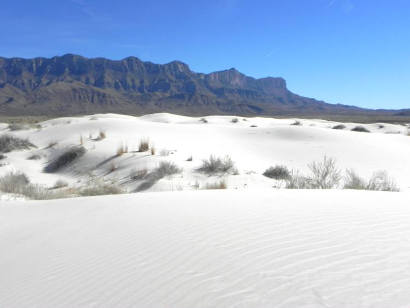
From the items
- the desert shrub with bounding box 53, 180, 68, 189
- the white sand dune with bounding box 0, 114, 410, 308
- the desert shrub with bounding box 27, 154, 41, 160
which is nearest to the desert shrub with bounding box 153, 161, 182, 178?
the desert shrub with bounding box 53, 180, 68, 189

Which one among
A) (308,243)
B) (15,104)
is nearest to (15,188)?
(308,243)

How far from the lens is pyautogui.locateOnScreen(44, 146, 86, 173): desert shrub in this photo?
36.6 ft

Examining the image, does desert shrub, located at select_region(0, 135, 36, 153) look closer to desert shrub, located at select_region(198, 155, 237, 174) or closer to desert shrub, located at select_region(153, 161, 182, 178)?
desert shrub, located at select_region(153, 161, 182, 178)

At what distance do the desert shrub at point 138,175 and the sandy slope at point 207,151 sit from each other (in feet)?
0.60

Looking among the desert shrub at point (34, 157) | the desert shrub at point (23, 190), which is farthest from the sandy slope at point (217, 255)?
the desert shrub at point (34, 157)

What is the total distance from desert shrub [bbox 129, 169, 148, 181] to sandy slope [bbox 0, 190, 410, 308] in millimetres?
4196

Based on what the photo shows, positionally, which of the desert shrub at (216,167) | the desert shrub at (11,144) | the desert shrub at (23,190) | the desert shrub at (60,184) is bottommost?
the desert shrub at (60,184)

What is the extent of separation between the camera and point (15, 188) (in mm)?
7051

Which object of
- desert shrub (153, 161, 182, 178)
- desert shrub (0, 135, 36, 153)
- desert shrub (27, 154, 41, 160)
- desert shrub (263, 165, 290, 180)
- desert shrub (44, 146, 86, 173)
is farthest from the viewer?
desert shrub (0, 135, 36, 153)

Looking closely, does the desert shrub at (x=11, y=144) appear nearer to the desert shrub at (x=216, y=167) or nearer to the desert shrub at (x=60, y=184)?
the desert shrub at (x=60, y=184)

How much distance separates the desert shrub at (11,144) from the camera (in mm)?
12903

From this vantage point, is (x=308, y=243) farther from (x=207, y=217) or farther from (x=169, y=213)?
(x=169, y=213)

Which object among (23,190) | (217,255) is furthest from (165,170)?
(217,255)

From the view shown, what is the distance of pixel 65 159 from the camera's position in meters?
11.4
